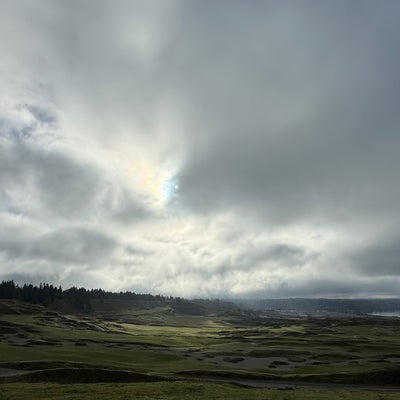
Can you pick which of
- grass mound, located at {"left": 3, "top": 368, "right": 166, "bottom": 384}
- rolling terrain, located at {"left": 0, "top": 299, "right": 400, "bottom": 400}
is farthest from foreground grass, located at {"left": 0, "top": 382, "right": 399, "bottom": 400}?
grass mound, located at {"left": 3, "top": 368, "right": 166, "bottom": 384}

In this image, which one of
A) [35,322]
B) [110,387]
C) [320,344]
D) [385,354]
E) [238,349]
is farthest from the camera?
[35,322]

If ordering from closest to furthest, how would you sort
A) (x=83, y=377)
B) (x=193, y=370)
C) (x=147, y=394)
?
(x=147, y=394) < (x=83, y=377) < (x=193, y=370)

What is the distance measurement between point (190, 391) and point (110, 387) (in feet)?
33.6

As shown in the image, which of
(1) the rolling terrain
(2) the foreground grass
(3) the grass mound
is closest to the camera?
(2) the foreground grass

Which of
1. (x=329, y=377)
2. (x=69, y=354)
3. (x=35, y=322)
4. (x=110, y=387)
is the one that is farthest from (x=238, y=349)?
(x=35, y=322)

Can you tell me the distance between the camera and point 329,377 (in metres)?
66.3

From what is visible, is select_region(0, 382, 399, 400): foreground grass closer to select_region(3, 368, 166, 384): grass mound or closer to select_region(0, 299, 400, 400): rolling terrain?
select_region(0, 299, 400, 400): rolling terrain

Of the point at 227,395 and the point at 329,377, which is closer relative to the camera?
the point at 227,395

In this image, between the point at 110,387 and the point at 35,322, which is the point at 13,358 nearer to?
the point at 110,387

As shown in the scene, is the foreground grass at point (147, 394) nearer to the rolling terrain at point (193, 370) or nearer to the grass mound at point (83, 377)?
the rolling terrain at point (193, 370)

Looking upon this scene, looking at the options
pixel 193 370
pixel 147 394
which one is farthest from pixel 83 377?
pixel 193 370

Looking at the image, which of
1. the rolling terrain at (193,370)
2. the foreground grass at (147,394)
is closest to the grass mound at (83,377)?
the rolling terrain at (193,370)

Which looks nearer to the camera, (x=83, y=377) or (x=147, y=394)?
(x=147, y=394)

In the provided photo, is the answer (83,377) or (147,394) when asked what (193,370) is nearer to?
(83,377)
